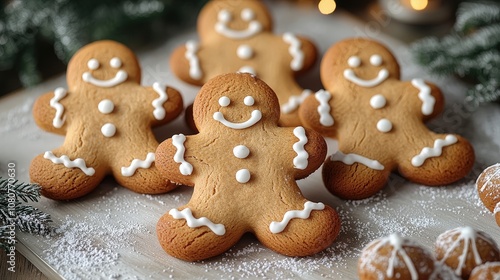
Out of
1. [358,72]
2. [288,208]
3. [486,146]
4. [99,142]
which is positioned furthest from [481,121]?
[99,142]

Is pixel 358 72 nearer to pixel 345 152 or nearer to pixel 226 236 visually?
pixel 345 152

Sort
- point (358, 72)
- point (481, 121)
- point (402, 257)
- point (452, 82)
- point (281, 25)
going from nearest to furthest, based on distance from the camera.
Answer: point (402, 257), point (358, 72), point (481, 121), point (452, 82), point (281, 25)

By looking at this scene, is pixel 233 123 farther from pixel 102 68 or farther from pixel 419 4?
pixel 419 4

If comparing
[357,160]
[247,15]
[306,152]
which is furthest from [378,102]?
[247,15]

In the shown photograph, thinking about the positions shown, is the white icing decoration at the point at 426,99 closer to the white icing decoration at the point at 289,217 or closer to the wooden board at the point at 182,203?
the wooden board at the point at 182,203

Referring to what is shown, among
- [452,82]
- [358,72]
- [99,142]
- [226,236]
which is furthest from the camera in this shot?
[452,82]

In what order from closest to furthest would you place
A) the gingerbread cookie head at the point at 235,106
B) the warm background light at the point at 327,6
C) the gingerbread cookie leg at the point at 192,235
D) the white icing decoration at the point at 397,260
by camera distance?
the white icing decoration at the point at 397,260 < the gingerbread cookie leg at the point at 192,235 < the gingerbread cookie head at the point at 235,106 < the warm background light at the point at 327,6

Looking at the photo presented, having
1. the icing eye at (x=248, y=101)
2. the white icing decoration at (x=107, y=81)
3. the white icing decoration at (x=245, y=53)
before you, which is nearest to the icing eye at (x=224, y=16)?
the white icing decoration at (x=245, y=53)
